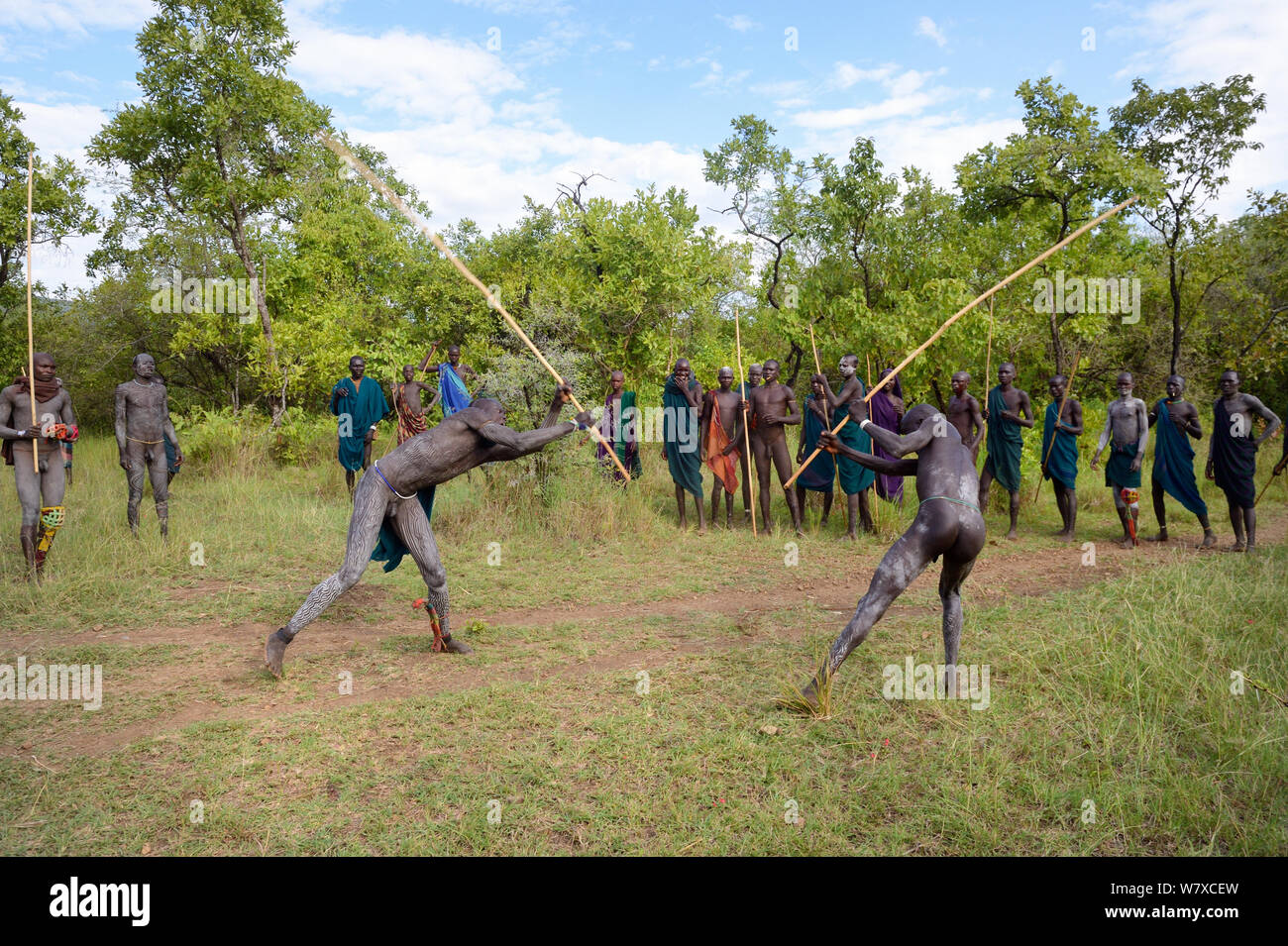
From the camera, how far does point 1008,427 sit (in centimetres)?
969

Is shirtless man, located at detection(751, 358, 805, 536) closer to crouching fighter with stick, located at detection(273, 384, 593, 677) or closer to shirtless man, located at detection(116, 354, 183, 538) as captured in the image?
crouching fighter with stick, located at detection(273, 384, 593, 677)

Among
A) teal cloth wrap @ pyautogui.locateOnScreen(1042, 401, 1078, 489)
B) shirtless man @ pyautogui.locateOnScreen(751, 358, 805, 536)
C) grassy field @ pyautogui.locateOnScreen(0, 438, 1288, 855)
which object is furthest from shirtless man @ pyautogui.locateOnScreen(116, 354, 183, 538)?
teal cloth wrap @ pyautogui.locateOnScreen(1042, 401, 1078, 489)

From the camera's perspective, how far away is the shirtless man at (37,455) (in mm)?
7207

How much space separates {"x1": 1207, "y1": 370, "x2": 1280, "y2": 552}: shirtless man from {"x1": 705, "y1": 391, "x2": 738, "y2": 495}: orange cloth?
530cm

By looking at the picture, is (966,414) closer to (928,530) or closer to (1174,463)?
(1174,463)

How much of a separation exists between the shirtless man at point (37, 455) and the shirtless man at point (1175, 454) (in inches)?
455

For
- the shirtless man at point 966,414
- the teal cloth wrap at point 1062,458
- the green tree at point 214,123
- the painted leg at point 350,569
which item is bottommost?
the painted leg at point 350,569

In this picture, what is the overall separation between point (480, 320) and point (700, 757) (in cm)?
1420

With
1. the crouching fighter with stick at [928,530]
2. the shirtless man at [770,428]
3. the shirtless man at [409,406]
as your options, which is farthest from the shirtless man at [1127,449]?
the shirtless man at [409,406]

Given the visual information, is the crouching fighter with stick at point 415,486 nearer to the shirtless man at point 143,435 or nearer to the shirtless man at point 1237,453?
the shirtless man at point 143,435

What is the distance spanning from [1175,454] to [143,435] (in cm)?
1164

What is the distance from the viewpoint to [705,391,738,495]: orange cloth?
1015cm

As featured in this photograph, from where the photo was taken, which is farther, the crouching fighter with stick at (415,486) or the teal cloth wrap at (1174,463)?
the teal cloth wrap at (1174,463)
